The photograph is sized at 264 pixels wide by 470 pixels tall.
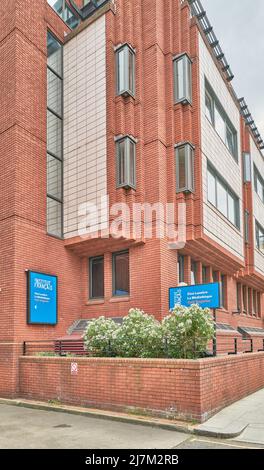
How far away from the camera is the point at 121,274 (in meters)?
16.5

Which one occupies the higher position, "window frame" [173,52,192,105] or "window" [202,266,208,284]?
"window frame" [173,52,192,105]

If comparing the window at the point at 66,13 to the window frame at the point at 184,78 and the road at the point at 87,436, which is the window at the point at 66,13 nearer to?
the window frame at the point at 184,78

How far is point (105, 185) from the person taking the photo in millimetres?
15836

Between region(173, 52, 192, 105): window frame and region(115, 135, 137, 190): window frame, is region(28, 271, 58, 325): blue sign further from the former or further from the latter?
Answer: region(173, 52, 192, 105): window frame

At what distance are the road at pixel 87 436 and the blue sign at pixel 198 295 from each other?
174 inches

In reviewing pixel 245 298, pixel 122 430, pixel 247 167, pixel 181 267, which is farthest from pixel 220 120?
pixel 122 430

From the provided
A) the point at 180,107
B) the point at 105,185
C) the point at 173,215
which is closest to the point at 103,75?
the point at 180,107

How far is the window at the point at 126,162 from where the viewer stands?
15523mm

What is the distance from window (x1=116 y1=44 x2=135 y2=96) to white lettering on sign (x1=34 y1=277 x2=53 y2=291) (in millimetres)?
6801

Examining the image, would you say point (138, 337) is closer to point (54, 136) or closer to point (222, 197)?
point (54, 136)

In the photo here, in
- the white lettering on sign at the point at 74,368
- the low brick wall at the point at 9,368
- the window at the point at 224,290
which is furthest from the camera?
the window at the point at 224,290

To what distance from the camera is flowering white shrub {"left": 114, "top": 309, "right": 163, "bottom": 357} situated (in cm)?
1122

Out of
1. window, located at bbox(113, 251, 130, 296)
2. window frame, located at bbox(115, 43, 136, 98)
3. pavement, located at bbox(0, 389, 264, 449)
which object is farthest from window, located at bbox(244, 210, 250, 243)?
pavement, located at bbox(0, 389, 264, 449)

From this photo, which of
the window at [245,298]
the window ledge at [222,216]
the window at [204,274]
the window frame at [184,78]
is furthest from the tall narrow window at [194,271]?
the window at [245,298]
